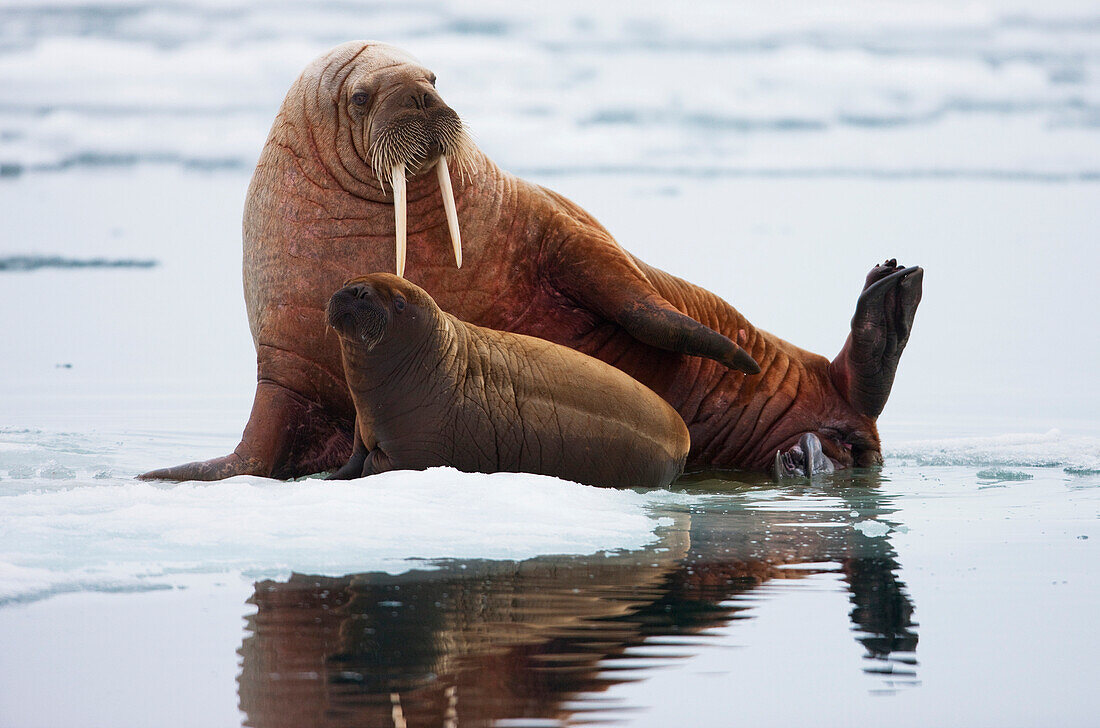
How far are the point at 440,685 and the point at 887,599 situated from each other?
1.39 meters

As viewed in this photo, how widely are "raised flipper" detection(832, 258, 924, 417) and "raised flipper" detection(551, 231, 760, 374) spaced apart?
59 centimetres

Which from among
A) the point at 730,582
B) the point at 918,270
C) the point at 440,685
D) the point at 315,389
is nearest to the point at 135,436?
the point at 315,389

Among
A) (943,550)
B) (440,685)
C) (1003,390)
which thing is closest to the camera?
(440,685)

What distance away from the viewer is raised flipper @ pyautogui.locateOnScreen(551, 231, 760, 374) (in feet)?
21.5

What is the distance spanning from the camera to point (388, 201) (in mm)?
6570

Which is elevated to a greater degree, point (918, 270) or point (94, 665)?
point (918, 270)

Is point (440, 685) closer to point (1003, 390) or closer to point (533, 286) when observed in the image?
point (533, 286)

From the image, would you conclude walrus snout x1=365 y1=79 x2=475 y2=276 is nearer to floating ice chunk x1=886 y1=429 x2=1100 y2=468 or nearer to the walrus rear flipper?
the walrus rear flipper

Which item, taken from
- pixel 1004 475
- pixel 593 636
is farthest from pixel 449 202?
pixel 593 636

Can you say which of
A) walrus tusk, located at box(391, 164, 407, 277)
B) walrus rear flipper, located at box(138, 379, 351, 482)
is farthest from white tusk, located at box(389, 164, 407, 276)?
walrus rear flipper, located at box(138, 379, 351, 482)

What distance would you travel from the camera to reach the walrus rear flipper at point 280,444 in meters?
6.14

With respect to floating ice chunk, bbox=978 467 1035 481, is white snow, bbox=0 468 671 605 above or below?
below

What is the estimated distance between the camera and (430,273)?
668cm

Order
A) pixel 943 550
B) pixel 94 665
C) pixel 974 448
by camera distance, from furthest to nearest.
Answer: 1. pixel 974 448
2. pixel 943 550
3. pixel 94 665
